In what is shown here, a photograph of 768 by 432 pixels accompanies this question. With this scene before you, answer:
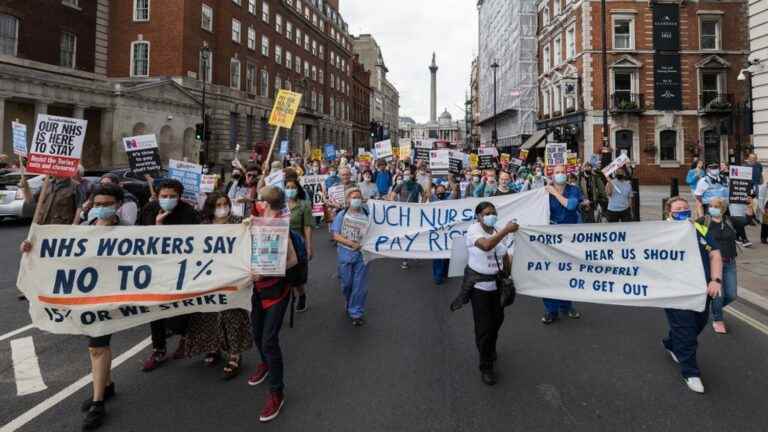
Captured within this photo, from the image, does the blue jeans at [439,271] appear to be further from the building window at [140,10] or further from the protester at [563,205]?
the building window at [140,10]

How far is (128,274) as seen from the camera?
4074 mm

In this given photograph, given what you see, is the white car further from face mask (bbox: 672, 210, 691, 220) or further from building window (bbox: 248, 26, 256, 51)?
building window (bbox: 248, 26, 256, 51)

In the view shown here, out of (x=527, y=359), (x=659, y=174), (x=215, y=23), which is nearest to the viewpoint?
(x=527, y=359)

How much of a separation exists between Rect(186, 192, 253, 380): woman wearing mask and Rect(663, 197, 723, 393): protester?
4.05m

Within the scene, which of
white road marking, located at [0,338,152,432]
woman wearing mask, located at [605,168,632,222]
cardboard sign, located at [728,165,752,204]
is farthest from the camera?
woman wearing mask, located at [605,168,632,222]

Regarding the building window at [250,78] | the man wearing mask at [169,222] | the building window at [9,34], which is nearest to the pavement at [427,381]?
the man wearing mask at [169,222]

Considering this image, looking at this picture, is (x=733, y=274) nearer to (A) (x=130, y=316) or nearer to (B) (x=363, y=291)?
(B) (x=363, y=291)

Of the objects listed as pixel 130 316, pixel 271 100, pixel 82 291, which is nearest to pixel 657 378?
pixel 130 316

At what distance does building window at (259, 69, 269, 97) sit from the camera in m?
46.7

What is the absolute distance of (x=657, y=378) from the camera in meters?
4.29

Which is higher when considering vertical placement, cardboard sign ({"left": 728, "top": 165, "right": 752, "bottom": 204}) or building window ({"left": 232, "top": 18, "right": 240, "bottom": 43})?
building window ({"left": 232, "top": 18, "right": 240, "bottom": 43})

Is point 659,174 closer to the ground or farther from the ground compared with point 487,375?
farther from the ground

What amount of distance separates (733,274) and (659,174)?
30.0 metres

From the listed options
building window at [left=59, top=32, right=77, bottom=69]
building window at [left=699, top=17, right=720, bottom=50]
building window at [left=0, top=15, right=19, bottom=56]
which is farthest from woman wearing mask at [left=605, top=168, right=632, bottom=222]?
building window at [left=59, top=32, right=77, bottom=69]
